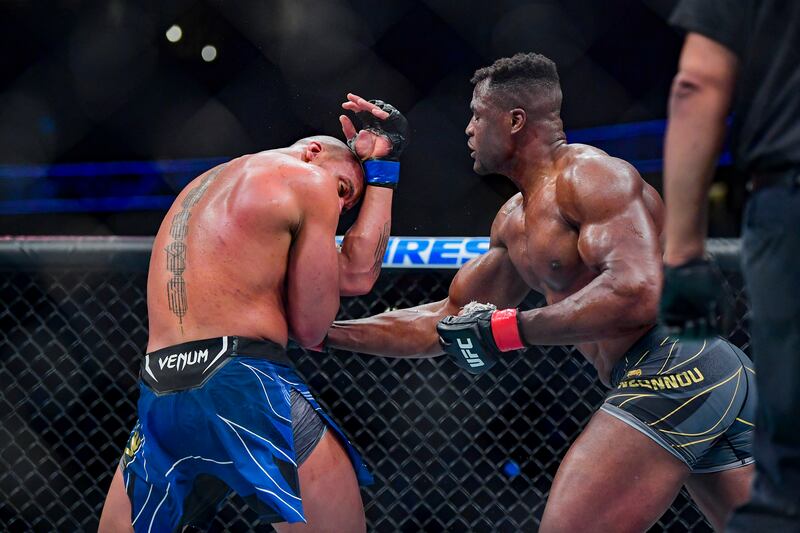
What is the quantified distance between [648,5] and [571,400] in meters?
1.86

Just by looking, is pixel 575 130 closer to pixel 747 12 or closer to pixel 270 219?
pixel 270 219

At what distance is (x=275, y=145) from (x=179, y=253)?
2.22 metres

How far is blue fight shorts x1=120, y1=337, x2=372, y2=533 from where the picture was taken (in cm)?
171

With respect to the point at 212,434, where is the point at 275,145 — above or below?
below

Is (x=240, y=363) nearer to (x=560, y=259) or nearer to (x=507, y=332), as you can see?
(x=507, y=332)

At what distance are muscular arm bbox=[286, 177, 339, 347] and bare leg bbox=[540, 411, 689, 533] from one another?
2.04 ft

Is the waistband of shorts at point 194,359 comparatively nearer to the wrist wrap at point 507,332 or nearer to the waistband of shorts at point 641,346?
the wrist wrap at point 507,332

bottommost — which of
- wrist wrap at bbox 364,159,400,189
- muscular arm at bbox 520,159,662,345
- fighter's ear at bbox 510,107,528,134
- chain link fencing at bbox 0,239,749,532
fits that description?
chain link fencing at bbox 0,239,749,532

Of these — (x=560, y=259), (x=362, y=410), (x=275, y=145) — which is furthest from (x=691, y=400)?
(x=275, y=145)

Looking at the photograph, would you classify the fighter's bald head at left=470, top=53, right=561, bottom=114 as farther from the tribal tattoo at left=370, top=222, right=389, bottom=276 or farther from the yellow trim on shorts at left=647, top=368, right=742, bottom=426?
the yellow trim on shorts at left=647, top=368, right=742, bottom=426

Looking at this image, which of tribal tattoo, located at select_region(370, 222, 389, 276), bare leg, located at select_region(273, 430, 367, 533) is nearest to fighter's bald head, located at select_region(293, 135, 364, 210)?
tribal tattoo, located at select_region(370, 222, 389, 276)

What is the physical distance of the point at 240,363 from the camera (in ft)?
5.80

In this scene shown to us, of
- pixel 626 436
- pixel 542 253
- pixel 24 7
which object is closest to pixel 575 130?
pixel 542 253

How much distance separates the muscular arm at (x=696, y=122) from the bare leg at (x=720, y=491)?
102cm
